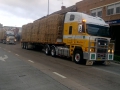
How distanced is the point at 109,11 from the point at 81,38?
12.7 metres

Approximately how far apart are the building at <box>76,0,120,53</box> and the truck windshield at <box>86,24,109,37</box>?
9.16 meters

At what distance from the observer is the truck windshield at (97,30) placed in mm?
13875

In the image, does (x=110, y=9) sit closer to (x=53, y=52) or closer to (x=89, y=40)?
(x=53, y=52)

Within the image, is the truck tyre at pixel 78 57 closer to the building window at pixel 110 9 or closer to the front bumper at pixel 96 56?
the front bumper at pixel 96 56

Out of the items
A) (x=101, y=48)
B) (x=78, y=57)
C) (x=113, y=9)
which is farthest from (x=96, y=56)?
(x=113, y=9)

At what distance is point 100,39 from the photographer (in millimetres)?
13789

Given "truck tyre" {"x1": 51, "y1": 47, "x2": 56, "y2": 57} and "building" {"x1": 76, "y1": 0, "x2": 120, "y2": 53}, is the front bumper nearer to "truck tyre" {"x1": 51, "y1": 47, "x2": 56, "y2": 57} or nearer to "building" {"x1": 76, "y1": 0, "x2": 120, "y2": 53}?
"truck tyre" {"x1": 51, "y1": 47, "x2": 56, "y2": 57}

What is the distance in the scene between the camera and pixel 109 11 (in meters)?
25.3

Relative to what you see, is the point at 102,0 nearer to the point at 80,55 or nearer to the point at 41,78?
the point at 80,55

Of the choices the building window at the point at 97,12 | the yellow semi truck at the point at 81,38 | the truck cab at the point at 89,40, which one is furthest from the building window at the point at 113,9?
the truck cab at the point at 89,40

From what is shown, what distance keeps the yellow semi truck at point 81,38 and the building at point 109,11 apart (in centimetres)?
867

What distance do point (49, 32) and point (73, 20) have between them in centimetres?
526

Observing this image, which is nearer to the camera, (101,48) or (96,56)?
(96,56)

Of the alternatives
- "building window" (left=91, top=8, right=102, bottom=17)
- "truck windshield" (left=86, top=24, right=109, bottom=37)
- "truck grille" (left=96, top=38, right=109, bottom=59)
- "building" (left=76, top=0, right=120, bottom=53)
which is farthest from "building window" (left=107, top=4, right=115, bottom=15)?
"truck grille" (left=96, top=38, right=109, bottom=59)
